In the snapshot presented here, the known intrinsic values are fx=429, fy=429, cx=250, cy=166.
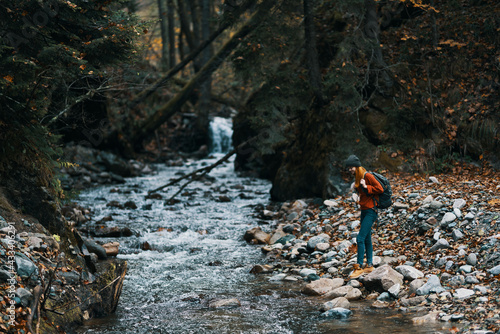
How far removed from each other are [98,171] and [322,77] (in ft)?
34.5

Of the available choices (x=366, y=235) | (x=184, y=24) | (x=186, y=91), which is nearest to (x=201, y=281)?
(x=366, y=235)

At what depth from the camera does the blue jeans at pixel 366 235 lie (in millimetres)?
7488

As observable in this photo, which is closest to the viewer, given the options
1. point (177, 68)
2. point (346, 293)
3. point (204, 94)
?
point (346, 293)

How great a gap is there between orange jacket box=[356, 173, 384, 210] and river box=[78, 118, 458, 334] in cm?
181

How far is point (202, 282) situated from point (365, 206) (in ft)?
10.8

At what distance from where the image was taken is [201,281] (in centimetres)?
806

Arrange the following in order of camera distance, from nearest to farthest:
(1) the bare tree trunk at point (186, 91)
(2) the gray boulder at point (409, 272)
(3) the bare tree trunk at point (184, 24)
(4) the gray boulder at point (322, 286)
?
1. (2) the gray boulder at point (409, 272)
2. (4) the gray boulder at point (322, 286)
3. (1) the bare tree trunk at point (186, 91)
4. (3) the bare tree trunk at point (184, 24)

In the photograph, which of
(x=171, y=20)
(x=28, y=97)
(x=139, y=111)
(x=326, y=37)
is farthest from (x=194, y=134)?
(x=28, y=97)

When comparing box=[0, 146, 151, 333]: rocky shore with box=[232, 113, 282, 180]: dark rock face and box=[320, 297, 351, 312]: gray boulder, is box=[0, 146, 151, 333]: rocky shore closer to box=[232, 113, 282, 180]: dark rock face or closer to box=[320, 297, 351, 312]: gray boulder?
box=[320, 297, 351, 312]: gray boulder

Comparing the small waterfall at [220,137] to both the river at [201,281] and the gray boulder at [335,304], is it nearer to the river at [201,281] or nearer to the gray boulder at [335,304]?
the river at [201,281]

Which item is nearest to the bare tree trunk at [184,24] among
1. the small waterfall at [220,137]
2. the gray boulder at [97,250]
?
the small waterfall at [220,137]

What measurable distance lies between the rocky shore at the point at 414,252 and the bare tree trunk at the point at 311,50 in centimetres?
356

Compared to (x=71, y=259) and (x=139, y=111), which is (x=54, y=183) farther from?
(x=139, y=111)

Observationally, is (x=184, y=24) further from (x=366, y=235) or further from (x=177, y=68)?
(x=366, y=235)
